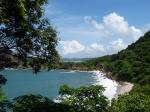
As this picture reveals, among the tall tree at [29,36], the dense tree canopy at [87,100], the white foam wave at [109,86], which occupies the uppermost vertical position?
the tall tree at [29,36]

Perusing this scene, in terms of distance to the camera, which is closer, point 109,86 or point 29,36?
Result: point 29,36

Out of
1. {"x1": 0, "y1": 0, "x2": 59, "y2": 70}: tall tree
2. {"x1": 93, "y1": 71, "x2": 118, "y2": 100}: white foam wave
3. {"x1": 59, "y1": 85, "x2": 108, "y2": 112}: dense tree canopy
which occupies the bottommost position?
{"x1": 93, "y1": 71, "x2": 118, "y2": 100}: white foam wave

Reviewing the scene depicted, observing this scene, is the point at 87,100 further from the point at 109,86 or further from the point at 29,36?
the point at 109,86

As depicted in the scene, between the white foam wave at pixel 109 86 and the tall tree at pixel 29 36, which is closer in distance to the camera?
the tall tree at pixel 29 36

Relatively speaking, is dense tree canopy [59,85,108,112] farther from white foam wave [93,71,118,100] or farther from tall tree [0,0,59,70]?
white foam wave [93,71,118,100]

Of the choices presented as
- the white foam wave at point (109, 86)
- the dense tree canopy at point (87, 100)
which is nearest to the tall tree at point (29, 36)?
the dense tree canopy at point (87, 100)

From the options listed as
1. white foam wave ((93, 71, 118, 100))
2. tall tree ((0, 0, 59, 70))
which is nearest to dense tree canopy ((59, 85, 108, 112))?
tall tree ((0, 0, 59, 70))

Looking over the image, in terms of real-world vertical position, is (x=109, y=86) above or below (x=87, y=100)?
below

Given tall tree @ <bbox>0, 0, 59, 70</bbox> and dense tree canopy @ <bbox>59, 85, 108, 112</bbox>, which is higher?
tall tree @ <bbox>0, 0, 59, 70</bbox>

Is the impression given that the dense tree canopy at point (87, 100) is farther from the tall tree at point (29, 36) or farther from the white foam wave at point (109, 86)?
the white foam wave at point (109, 86)

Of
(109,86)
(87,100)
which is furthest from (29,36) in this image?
(109,86)

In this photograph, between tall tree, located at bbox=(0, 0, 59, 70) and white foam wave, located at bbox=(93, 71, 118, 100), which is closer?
tall tree, located at bbox=(0, 0, 59, 70)

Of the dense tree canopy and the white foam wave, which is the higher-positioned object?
the dense tree canopy

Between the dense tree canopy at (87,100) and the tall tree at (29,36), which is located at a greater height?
the tall tree at (29,36)
